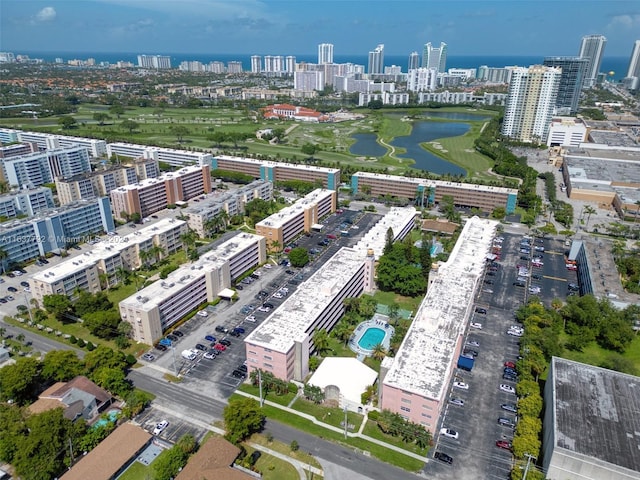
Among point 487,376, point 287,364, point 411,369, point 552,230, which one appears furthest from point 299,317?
point 552,230

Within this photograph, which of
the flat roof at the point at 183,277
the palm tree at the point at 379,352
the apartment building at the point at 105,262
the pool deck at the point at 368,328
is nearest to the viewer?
the palm tree at the point at 379,352

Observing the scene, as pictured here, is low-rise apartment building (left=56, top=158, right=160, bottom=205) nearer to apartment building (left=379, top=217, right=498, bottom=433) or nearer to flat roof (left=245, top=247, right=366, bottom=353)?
flat roof (left=245, top=247, right=366, bottom=353)

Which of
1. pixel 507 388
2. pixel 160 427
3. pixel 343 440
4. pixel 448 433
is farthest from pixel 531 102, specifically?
pixel 160 427

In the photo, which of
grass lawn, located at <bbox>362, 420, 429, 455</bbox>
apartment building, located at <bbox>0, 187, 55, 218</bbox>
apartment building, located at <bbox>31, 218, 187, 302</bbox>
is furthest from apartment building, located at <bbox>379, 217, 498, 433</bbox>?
apartment building, located at <bbox>0, 187, 55, 218</bbox>

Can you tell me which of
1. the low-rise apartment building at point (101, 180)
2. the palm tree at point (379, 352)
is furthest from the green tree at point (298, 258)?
the low-rise apartment building at point (101, 180)

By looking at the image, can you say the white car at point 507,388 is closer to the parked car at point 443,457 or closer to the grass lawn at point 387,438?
the parked car at point 443,457

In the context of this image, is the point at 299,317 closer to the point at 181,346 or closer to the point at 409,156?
the point at 181,346
